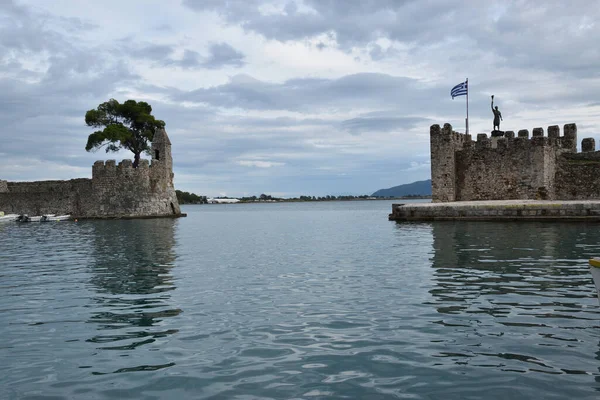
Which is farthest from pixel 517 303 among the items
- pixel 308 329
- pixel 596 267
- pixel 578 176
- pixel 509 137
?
pixel 509 137

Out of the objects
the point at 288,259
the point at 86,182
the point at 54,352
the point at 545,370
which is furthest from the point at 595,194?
the point at 86,182

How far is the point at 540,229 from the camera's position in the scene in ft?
65.8

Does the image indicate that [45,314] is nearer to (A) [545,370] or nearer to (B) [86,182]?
(A) [545,370]

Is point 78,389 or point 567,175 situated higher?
point 567,175

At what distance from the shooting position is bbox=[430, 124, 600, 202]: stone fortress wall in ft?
92.9

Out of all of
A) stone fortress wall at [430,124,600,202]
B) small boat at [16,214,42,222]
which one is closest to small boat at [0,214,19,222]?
small boat at [16,214,42,222]

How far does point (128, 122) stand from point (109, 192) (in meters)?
9.81

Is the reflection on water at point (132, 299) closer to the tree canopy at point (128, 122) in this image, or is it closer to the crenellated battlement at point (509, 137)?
the crenellated battlement at point (509, 137)

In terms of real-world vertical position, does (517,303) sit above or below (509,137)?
below

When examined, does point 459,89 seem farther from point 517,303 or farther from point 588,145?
point 517,303

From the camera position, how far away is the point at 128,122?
4881cm

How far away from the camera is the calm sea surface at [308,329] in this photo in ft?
15.4

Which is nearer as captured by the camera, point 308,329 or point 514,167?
point 308,329

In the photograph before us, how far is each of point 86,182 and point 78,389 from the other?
41.1 m
